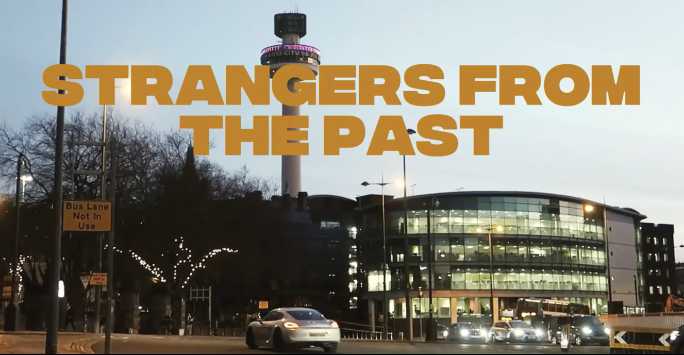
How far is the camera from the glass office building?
333 feet

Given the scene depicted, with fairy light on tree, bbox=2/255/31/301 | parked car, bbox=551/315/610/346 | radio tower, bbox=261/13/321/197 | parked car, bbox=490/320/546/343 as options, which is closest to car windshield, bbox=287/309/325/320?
parked car, bbox=551/315/610/346

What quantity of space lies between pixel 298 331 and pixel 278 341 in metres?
0.89

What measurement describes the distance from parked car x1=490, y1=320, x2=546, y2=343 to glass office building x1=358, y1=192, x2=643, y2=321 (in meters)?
46.5

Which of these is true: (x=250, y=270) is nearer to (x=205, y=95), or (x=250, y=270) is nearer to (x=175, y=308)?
(x=175, y=308)

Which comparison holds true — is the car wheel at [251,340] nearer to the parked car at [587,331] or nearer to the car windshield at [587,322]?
the parked car at [587,331]

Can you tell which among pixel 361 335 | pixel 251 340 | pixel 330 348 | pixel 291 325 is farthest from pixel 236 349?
pixel 361 335

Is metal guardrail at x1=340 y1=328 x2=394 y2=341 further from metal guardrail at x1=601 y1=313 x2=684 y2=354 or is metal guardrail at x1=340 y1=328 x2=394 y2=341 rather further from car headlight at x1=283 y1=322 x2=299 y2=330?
car headlight at x1=283 y1=322 x2=299 y2=330

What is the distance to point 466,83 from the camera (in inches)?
1534

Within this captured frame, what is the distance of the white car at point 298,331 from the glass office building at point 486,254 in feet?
242

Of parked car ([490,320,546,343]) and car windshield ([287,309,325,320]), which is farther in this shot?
parked car ([490,320,546,343])

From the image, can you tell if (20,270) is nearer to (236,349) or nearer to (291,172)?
(236,349)

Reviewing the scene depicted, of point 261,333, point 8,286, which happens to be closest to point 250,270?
point 8,286

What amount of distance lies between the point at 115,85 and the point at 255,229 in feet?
109

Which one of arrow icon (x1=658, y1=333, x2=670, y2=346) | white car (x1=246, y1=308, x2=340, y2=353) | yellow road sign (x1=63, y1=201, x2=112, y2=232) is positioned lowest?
arrow icon (x1=658, y1=333, x2=670, y2=346)
